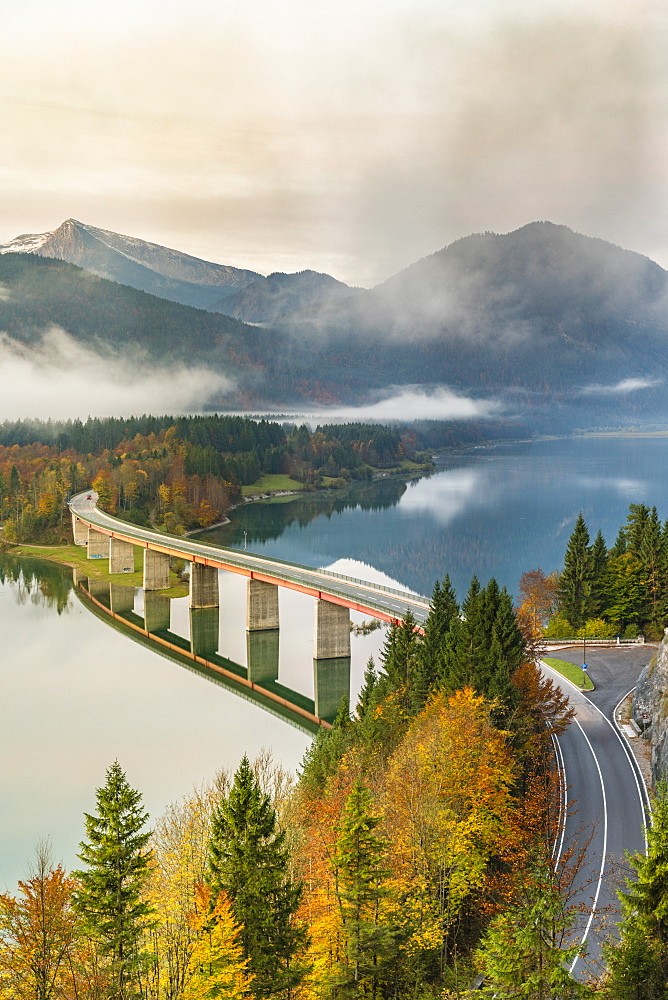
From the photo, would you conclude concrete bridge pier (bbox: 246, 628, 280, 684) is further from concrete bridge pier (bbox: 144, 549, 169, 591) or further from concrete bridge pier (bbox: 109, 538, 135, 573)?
concrete bridge pier (bbox: 109, 538, 135, 573)

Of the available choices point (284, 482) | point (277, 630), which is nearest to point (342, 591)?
point (277, 630)

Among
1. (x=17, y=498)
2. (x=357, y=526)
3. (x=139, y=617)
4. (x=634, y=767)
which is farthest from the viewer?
(x=357, y=526)

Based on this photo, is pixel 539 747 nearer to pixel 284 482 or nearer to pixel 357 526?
pixel 357 526

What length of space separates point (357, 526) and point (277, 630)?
6254cm

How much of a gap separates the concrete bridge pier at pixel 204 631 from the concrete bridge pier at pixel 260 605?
3.40 meters

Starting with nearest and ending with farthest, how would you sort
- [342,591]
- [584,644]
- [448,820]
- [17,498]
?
[448,820], [584,644], [342,591], [17,498]

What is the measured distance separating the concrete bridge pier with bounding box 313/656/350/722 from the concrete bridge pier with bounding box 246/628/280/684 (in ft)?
10.6

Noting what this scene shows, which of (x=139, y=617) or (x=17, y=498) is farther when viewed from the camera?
(x=17, y=498)

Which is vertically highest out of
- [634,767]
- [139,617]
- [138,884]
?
[138,884]

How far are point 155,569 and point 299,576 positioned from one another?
27.3 m

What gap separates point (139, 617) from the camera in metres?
77.1

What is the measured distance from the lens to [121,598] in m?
84.8

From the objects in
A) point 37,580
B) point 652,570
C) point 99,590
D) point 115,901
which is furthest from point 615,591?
point 37,580

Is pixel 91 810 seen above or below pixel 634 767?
below
